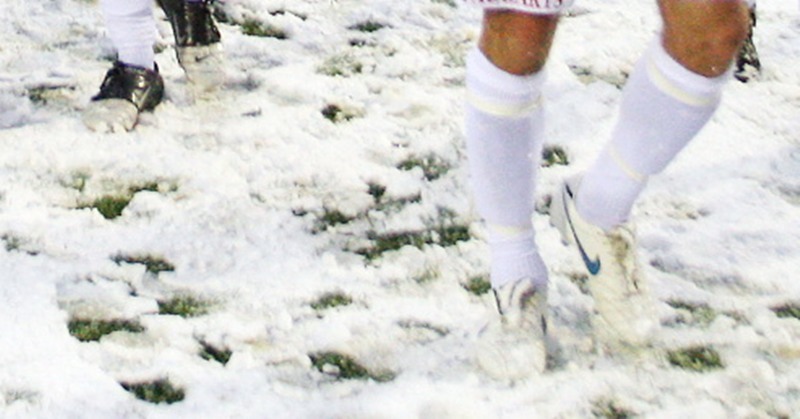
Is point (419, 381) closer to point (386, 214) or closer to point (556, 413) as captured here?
point (556, 413)

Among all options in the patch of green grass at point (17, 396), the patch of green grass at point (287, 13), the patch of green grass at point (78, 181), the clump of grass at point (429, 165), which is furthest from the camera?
the patch of green grass at point (287, 13)

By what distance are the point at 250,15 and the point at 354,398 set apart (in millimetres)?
2289

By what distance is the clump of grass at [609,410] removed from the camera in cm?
199

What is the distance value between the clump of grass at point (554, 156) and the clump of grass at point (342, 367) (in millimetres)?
1075

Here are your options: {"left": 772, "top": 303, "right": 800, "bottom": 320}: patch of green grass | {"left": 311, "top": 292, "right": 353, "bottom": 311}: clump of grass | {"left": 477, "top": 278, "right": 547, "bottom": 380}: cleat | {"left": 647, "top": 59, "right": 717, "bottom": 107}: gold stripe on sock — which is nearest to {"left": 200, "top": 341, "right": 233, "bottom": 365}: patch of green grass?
{"left": 311, "top": 292, "right": 353, "bottom": 311}: clump of grass

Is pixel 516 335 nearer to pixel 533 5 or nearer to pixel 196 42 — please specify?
pixel 533 5

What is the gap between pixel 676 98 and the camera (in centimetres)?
190

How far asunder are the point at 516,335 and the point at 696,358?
0.34 meters

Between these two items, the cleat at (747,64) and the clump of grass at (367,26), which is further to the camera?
the clump of grass at (367,26)

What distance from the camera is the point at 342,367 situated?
2.14 m

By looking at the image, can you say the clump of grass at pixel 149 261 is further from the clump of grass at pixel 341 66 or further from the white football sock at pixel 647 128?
the clump of grass at pixel 341 66

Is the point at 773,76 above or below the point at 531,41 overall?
below

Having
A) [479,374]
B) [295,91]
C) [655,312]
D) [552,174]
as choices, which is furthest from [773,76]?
[479,374]

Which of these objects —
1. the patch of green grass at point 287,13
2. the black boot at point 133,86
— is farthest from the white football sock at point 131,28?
the patch of green grass at point 287,13
